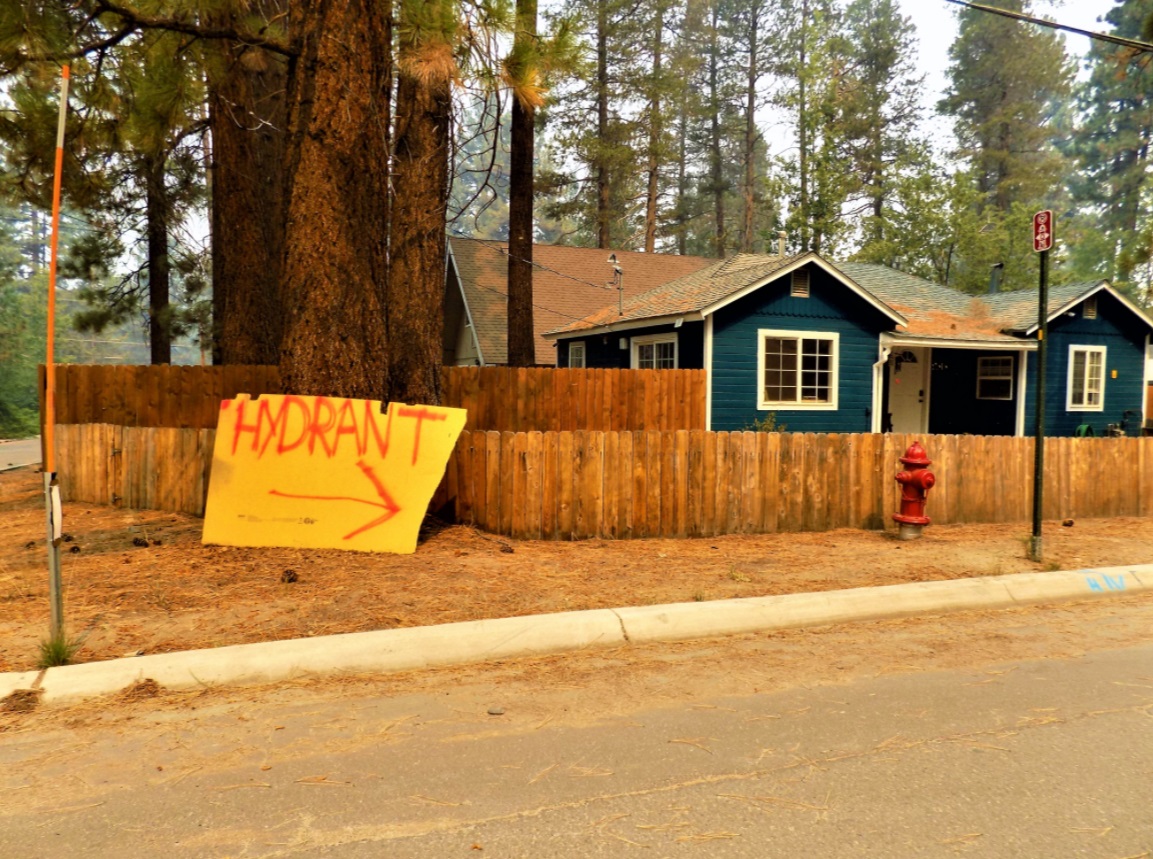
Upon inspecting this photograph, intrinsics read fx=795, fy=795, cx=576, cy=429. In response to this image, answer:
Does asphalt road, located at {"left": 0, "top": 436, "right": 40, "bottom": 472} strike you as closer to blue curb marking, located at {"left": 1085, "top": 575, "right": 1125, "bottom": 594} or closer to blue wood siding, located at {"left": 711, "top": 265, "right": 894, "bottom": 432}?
blue wood siding, located at {"left": 711, "top": 265, "right": 894, "bottom": 432}

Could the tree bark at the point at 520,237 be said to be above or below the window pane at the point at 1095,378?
above

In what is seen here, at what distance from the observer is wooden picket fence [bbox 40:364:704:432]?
41.9 ft

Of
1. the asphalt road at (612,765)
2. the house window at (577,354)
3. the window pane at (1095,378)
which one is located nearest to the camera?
the asphalt road at (612,765)

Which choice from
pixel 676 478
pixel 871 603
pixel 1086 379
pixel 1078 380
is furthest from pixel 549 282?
pixel 871 603

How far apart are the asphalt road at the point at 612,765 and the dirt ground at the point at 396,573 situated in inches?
33.1

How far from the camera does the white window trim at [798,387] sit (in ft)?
51.9

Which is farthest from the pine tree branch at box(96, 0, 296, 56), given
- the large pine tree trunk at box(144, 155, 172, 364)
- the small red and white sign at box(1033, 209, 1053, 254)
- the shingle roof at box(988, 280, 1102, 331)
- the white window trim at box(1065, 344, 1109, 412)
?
the white window trim at box(1065, 344, 1109, 412)

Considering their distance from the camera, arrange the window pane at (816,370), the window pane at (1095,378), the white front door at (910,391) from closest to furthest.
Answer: the window pane at (816,370), the window pane at (1095,378), the white front door at (910,391)

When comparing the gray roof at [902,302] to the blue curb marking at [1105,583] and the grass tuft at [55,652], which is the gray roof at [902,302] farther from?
the grass tuft at [55,652]

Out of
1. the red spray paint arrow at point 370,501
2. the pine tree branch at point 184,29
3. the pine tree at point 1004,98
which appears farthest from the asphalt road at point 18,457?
the pine tree at point 1004,98

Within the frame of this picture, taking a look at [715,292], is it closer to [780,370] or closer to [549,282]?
[780,370]

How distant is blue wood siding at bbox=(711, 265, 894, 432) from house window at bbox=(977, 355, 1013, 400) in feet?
11.9

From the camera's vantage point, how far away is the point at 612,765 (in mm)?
3404

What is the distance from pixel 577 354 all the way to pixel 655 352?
3.93 metres
